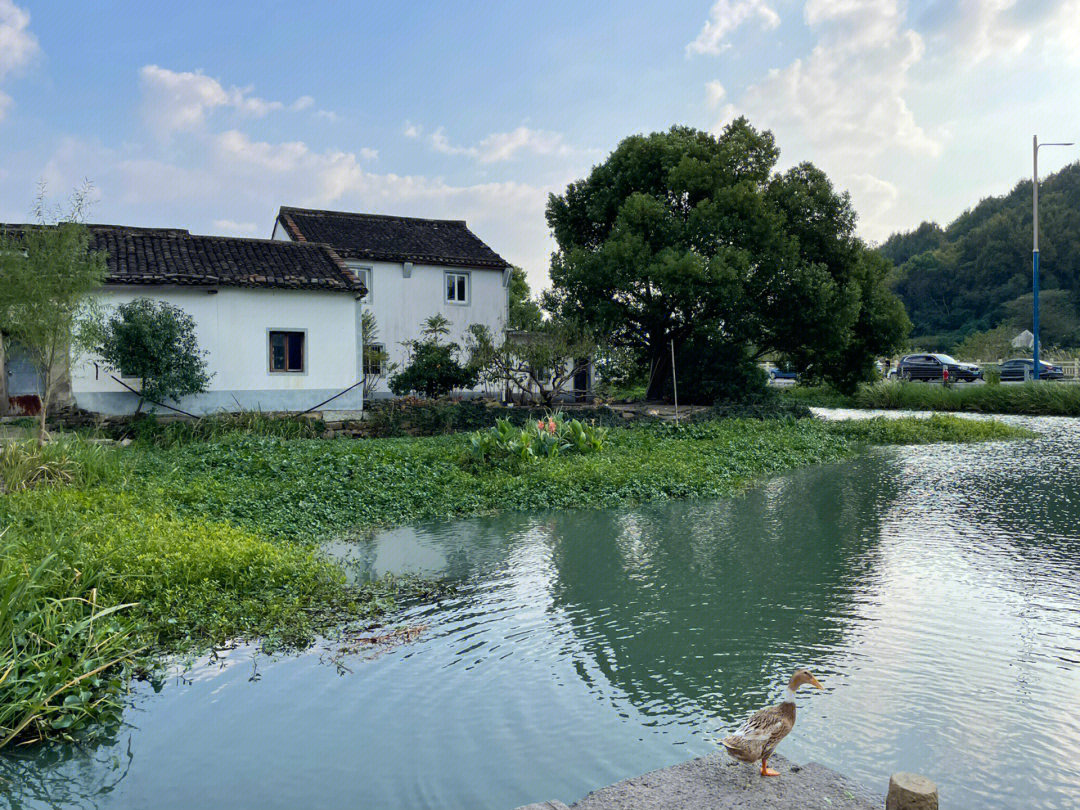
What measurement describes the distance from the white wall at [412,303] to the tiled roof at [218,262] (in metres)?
6.10

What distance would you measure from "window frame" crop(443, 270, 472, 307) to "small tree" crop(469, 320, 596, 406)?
24.8 feet

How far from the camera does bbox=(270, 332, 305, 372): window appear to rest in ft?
62.4

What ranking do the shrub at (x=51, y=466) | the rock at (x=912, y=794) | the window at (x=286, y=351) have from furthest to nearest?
the window at (x=286, y=351) → the shrub at (x=51, y=466) → the rock at (x=912, y=794)

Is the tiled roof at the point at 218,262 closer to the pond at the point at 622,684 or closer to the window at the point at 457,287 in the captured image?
the window at the point at 457,287

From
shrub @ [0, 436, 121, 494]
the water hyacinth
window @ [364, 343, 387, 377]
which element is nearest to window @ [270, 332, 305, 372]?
window @ [364, 343, 387, 377]

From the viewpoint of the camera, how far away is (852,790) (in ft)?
13.1

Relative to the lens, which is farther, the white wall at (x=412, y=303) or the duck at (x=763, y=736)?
the white wall at (x=412, y=303)

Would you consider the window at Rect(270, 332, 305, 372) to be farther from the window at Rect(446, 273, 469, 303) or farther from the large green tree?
the window at Rect(446, 273, 469, 303)

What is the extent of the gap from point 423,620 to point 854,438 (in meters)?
17.2

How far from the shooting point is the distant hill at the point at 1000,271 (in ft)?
182

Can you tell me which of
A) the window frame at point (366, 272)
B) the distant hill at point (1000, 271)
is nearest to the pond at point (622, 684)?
the window frame at point (366, 272)

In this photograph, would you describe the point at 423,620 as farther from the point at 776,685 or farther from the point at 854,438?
the point at 854,438

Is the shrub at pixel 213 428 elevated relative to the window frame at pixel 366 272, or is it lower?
lower

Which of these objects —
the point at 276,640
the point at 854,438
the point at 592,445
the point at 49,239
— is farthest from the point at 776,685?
the point at 854,438
